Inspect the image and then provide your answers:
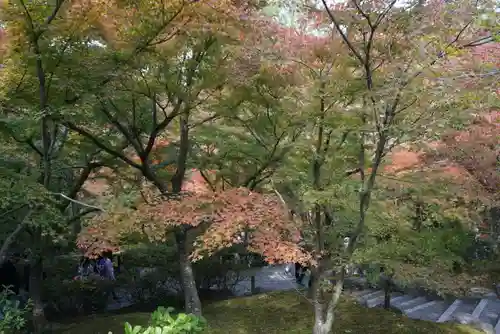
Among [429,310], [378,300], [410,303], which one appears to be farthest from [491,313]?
[378,300]

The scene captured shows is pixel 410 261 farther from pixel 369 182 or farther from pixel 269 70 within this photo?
pixel 269 70

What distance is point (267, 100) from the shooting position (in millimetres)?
7684

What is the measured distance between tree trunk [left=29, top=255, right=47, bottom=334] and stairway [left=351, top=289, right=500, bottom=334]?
24.1ft

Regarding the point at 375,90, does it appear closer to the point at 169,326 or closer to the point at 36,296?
the point at 169,326

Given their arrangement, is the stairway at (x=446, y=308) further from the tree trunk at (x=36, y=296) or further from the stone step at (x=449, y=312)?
the tree trunk at (x=36, y=296)

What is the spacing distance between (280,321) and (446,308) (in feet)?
15.0

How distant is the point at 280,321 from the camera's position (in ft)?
30.4

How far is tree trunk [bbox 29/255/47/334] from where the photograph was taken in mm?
8930

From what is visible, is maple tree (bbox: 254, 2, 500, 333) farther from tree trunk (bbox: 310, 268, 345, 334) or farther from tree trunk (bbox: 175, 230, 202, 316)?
tree trunk (bbox: 175, 230, 202, 316)

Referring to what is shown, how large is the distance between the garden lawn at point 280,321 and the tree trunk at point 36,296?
1.39 feet

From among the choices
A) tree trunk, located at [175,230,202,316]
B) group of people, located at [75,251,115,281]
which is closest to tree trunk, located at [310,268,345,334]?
tree trunk, located at [175,230,202,316]

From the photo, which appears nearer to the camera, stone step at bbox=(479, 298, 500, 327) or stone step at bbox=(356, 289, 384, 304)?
stone step at bbox=(479, 298, 500, 327)

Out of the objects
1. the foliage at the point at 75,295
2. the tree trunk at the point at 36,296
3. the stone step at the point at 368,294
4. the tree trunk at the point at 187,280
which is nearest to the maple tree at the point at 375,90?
the tree trunk at the point at 187,280

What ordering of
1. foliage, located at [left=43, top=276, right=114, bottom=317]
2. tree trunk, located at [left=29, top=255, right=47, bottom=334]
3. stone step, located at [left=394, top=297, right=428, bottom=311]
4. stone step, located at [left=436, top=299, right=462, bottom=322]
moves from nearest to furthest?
tree trunk, located at [left=29, top=255, right=47, bottom=334], stone step, located at [left=436, top=299, right=462, bottom=322], foliage, located at [left=43, top=276, right=114, bottom=317], stone step, located at [left=394, top=297, right=428, bottom=311]
